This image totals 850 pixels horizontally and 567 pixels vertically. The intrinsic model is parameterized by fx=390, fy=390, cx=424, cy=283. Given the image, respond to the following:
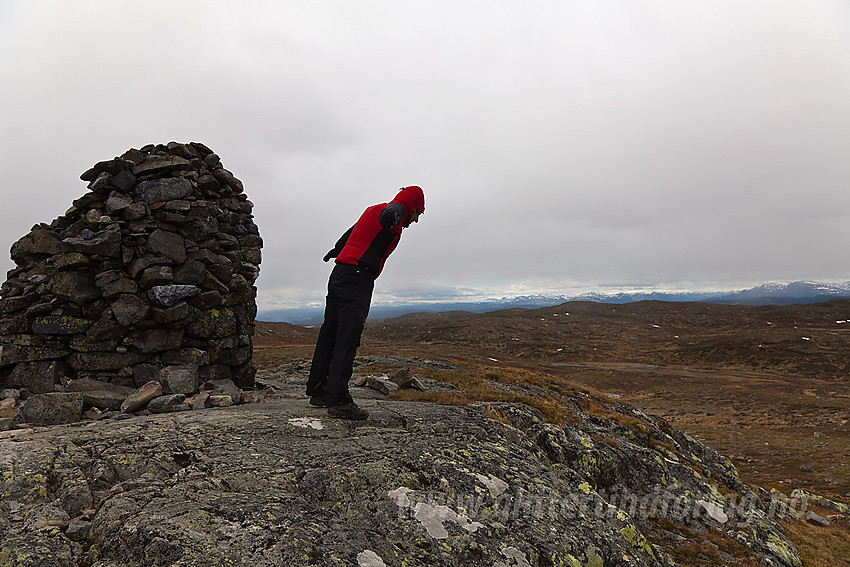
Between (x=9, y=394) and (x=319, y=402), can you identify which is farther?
(x=319, y=402)

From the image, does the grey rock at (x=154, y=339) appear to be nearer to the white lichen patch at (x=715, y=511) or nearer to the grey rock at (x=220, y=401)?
the grey rock at (x=220, y=401)

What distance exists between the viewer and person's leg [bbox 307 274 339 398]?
906 cm

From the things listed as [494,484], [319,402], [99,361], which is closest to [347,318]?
[319,402]

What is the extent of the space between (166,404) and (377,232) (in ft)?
20.3

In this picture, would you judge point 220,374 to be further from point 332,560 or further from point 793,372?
point 793,372

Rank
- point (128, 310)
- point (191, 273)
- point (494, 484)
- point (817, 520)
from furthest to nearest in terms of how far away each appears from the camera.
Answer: point (817, 520) < point (191, 273) < point (128, 310) < point (494, 484)

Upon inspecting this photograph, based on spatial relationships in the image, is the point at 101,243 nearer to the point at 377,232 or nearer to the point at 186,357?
the point at 186,357

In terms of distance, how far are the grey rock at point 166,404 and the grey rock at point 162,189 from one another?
581 centimetres

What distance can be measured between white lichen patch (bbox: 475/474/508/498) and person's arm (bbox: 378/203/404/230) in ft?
17.1

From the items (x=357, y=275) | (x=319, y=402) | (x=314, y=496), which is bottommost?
(x=314, y=496)

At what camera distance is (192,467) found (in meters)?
5.99

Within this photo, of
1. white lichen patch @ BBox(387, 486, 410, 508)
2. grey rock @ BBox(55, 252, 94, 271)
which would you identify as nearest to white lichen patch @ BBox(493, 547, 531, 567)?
white lichen patch @ BBox(387, 486, 410, 508)

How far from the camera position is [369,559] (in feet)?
16.0

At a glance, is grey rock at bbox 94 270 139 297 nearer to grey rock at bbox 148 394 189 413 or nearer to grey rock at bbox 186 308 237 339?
grey rock at bbox 186 308 237 339
